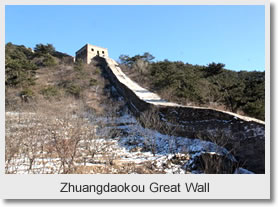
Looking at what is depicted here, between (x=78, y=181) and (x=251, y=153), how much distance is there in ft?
17.6

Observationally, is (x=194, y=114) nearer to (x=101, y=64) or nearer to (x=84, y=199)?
(x=84, y=199)

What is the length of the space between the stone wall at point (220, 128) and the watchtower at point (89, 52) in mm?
20781

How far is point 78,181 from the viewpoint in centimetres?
282

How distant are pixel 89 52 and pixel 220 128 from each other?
26382mm

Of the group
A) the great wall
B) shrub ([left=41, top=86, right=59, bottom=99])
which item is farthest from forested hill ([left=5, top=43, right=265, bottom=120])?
the great wall

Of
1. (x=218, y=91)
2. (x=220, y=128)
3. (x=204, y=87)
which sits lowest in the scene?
(x=220, y=128)

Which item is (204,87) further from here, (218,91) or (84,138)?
(84,138)

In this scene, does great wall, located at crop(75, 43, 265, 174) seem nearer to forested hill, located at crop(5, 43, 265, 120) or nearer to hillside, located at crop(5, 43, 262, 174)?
hillside, located at crop(5, 43, 262, 174)

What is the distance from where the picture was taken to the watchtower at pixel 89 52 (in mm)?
26866

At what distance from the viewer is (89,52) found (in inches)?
1075

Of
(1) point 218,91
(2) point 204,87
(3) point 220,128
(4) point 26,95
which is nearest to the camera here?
(3) point 220,128

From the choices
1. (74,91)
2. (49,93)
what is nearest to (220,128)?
(49,93)

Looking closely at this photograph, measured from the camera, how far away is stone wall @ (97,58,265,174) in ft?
16.4
